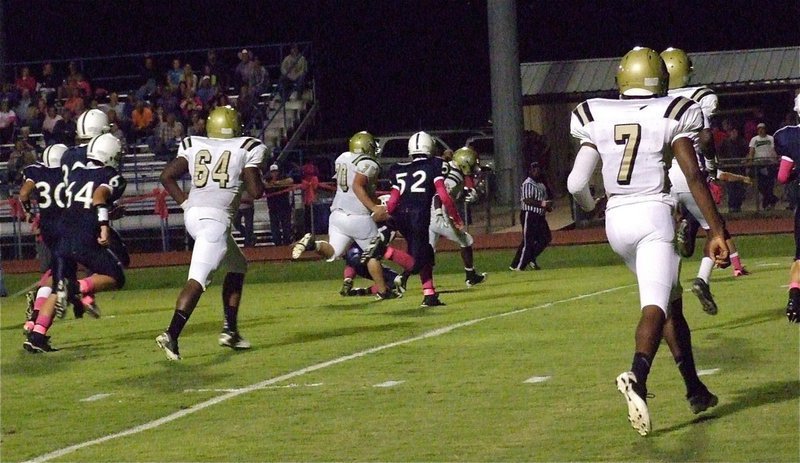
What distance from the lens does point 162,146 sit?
87.9ft

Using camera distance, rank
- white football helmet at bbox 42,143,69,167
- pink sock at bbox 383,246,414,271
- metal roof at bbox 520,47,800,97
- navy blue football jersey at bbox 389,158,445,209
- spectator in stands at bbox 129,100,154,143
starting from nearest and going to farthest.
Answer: white football helmet at bbox 42,143,69,167
navy blue football jersey at bbox 389,158,445,209
pink sock at bbox 383,246,414,271
spectator in stands at bbox 129,100,154,143
metal roof at bbox 520,47,800,97

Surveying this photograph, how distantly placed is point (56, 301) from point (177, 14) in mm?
24300

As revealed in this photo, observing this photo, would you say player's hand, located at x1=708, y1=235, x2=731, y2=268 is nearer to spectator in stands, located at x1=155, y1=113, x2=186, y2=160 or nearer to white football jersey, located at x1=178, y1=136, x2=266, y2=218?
white football jersey, located at x1=178, y1=136, x2=266, y2=218

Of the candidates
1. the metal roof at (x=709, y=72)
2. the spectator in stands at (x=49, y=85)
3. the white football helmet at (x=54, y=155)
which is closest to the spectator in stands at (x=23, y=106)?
the spectator in stands at (x=49, y=85)

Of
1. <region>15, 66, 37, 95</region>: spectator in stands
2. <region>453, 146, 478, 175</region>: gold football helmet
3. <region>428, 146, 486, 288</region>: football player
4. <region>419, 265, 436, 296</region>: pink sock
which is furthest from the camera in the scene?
<region>15, 66, 37, 95</region>: spectator in stands

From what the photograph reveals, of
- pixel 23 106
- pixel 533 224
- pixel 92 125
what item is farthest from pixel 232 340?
pixel 23 106

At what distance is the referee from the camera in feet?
60.8

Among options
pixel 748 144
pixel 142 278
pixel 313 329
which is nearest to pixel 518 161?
pixel 748 144

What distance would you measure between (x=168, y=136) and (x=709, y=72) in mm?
10216

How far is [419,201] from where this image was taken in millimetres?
13883

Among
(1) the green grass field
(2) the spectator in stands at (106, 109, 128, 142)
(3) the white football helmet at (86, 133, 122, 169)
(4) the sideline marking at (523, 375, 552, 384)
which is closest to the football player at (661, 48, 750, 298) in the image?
(1) the green grass field

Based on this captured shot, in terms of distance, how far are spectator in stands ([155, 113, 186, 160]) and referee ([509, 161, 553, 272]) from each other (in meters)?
9.35

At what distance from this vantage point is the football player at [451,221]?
1595 centimetres

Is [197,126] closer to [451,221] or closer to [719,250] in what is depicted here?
[451,221]
